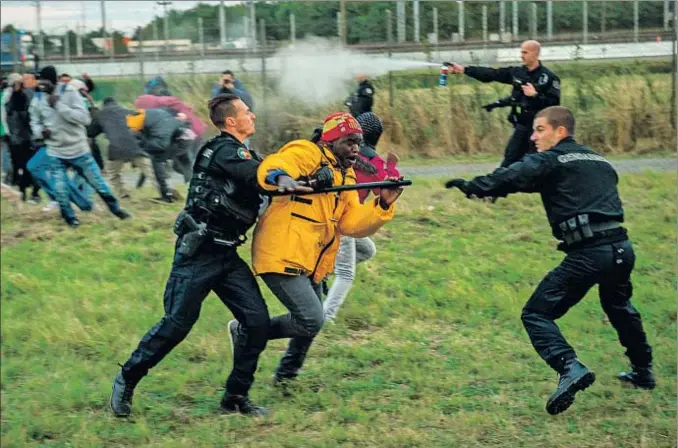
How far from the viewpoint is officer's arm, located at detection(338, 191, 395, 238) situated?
6.10m

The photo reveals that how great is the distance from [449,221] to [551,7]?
25.9 ft

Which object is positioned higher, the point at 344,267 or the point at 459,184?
the point at 459,184

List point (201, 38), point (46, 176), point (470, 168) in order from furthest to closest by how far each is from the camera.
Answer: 1. point (201, 38)
2. point (470, 168)
3. point (46, 176)

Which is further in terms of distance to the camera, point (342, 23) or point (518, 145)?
point (342, 23)

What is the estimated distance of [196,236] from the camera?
6.00 metres

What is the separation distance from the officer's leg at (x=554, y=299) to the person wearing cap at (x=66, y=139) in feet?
23.3

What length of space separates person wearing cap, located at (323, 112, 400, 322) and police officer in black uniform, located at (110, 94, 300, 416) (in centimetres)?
104

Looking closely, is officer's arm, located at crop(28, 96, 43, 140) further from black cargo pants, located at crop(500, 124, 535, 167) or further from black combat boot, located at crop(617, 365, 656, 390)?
black combat boot, located at crop(617, 365, 656, 390)

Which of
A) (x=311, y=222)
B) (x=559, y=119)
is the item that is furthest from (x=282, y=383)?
(x=559, y=119)

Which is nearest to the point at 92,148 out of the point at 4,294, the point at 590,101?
the point at 4,294

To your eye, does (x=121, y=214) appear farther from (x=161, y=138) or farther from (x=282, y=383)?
(x=282, y=383)

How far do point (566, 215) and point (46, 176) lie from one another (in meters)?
8.05

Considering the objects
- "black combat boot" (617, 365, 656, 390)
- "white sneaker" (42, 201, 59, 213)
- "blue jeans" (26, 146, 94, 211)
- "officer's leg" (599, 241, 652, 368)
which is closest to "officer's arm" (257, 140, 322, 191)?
"officer's leg" (599, 241, 652, 368)

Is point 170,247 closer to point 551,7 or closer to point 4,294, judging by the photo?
point 4,294
